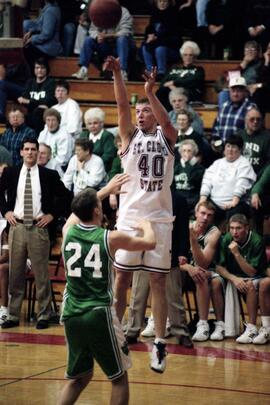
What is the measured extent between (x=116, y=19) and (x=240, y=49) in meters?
5.91

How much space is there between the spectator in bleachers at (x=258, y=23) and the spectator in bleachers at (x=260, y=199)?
3862mm

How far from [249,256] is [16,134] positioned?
4.64 meters

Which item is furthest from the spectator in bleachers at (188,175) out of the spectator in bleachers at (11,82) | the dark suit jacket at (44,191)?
the spectator in bleachers at (11,82)

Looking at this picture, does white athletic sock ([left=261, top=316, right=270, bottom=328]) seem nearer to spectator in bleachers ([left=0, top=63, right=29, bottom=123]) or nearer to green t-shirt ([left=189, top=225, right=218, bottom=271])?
green t-shirt ([left=189, top=225, right=218, bottom=271])

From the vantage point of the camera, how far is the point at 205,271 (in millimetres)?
12617

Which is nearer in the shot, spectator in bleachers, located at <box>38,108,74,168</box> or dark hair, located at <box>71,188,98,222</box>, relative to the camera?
dark hair, located at <box>71,188,98,222</box>

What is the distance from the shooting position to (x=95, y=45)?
18.2m

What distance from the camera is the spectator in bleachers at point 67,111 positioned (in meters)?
16.3

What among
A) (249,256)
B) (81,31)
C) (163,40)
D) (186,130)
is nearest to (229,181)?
(186,130)

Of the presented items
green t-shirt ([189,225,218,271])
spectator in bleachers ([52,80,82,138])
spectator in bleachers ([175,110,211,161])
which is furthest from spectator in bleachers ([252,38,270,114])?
green t-shirt ([189,225,218,271])

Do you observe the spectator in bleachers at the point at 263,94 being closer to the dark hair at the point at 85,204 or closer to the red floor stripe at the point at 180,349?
the red floor stripe at the point at 180,349

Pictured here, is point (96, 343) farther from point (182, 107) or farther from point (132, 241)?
point (182, 107)

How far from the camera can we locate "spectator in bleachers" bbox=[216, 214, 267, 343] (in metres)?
12.4

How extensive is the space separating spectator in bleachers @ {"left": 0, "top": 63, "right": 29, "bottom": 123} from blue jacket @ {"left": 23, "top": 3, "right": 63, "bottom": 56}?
686mm
